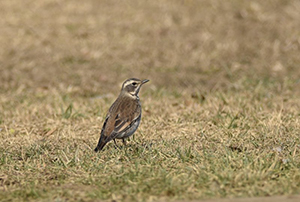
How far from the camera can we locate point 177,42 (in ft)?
53.8

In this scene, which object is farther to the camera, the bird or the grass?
the bird

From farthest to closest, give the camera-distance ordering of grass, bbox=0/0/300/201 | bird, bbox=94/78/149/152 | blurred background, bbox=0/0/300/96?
blurred background, bbox=0/0/300/96 < bird, bbox=94/78/149/152 < grass, bbox=0/0/300/201

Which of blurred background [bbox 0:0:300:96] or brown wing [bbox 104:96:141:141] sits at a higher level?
blurred background [bbox 0:0:300:96]

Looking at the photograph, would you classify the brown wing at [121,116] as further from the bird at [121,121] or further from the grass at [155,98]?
the grass at [155,98]

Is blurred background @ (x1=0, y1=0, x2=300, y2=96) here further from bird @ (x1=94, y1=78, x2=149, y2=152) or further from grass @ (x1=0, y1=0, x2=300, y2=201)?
bird @ (x1=94, y1=78, x2=149, y2=152)

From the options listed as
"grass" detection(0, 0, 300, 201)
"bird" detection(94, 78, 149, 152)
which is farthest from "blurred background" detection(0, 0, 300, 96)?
"bird" detection(94, 78, 149, 152)

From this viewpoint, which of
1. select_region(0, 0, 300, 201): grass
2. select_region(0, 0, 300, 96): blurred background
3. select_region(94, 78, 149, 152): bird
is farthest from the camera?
select_region(0, 0, 300, 96): blurred background

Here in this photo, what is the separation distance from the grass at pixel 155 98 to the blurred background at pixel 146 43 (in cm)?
5

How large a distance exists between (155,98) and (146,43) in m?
5.13

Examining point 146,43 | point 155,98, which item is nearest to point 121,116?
point 155,98

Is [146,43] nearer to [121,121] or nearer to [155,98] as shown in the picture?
[155,98]

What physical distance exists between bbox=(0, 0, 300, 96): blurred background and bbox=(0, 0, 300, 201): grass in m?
0.05

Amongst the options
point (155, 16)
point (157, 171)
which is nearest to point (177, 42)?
point (155, 16)

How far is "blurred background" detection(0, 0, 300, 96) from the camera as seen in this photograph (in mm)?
14258
